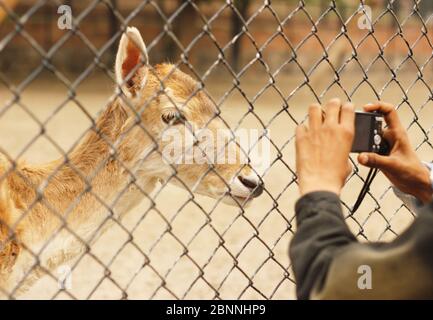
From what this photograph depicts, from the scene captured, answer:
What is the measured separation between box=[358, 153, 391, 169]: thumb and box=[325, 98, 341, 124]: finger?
246mm

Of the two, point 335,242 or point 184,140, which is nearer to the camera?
point 335,242

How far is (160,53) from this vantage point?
17.5m

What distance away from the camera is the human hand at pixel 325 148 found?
1583 mm

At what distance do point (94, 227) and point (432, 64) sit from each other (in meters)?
16.5

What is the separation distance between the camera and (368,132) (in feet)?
6.35

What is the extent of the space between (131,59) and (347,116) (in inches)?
51.0

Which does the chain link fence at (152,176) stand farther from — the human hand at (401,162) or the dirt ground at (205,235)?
the human hand at (401,162)

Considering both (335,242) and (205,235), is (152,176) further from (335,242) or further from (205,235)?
(205,235)

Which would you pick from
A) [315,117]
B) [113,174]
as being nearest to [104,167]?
[113,174]

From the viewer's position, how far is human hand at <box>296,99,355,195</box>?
1.58m

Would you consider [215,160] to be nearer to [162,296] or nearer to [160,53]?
[162,296]

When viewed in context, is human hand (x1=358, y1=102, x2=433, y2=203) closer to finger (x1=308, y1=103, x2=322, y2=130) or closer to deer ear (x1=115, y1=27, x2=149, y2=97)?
finger (x1=308, y1=103, x2=322, y2=130)

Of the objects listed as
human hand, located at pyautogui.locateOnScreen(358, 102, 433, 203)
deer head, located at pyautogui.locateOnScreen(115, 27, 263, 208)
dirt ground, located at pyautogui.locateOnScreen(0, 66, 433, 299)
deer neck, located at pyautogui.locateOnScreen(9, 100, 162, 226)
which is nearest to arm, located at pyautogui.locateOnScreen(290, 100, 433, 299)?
human hand, located at pyautogui.locateOnScreen(358, 102, 433, 203)

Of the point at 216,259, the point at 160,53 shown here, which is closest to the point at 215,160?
the point at 216,259
